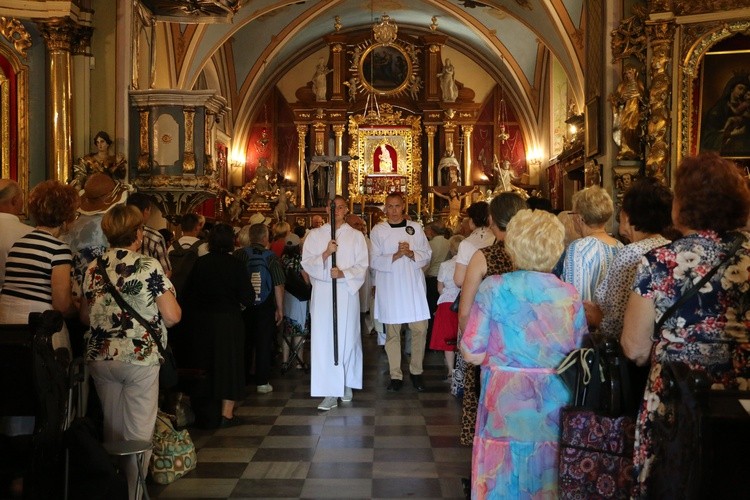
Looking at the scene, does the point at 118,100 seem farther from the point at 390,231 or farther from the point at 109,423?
the point at 109,423

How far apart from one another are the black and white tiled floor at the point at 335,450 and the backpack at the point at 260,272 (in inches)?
37.4

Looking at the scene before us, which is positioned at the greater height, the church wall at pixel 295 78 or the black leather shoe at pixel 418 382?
the church wall at pixel 295 78

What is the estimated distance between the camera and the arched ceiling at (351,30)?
18734 mm

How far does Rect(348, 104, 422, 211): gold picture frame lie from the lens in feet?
78.4

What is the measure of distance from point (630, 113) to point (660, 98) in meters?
0.44

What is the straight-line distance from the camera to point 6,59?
10109 mm

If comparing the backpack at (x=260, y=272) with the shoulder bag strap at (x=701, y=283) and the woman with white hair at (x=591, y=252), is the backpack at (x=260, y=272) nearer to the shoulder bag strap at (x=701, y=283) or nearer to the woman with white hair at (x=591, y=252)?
the woman with white hair at (x=591, y=252)

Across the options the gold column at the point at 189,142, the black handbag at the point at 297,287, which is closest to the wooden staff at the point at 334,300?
the black handbag at the point at 297,287

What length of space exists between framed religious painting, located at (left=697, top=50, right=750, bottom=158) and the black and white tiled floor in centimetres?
606

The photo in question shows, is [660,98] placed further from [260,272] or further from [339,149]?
[339,149]

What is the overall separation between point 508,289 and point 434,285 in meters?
6.81

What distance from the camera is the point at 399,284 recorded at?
26.1 feet

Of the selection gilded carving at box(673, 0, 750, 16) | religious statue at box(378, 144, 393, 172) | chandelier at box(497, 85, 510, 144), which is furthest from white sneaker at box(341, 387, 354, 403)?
chandelier at box(497, 85, 510, 144)

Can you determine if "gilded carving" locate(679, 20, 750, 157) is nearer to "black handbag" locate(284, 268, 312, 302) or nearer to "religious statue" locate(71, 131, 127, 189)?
"black handbag" locate(284, 268, 312, 302)
